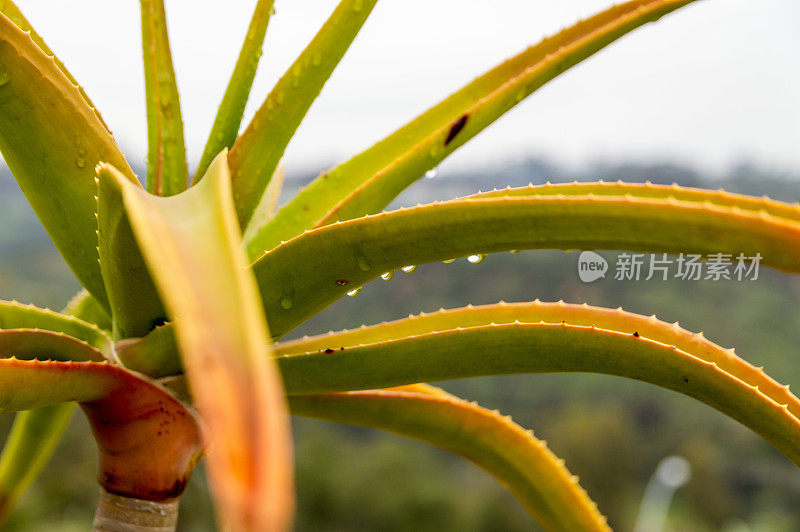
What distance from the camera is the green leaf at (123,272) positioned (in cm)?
44

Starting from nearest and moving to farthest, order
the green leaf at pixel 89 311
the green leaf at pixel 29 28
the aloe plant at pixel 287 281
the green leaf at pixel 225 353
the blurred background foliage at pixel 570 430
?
1. the green leaf at pixel 225 353
2. the aloe plant at pixel 287 281
3. the green leaf at pixel 29 28
4. the green leaf at pixel 89 311
5. the blurred background foliage at pixel 570 430

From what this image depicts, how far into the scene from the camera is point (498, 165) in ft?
46.7

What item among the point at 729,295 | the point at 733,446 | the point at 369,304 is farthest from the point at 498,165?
the point at 733,446

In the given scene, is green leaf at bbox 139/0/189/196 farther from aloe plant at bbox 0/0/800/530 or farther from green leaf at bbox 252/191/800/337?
green leaf at bbox 252/191/800/337

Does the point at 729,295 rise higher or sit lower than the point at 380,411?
higher

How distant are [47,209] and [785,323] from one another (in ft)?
66.2

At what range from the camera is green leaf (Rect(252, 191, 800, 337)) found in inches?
15.2

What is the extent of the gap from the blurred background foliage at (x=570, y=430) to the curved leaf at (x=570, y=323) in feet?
46.7

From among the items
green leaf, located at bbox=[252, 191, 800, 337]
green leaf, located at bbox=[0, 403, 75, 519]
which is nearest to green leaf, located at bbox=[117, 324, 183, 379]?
green leaf, located at bbox=[252, 191, 800, 337]

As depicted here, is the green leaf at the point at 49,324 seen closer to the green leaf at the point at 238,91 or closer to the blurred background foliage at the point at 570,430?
the green leaf at the point at 238,91

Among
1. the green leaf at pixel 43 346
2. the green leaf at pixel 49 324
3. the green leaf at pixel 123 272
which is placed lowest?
the green leaf at pixel 43 346

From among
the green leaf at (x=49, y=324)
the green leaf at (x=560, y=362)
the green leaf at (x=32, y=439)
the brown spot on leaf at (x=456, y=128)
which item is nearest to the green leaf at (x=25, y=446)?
the green leaf at (x=32, y=439)

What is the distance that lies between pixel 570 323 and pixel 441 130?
20cm

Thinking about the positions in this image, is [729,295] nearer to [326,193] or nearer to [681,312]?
[681,312]
